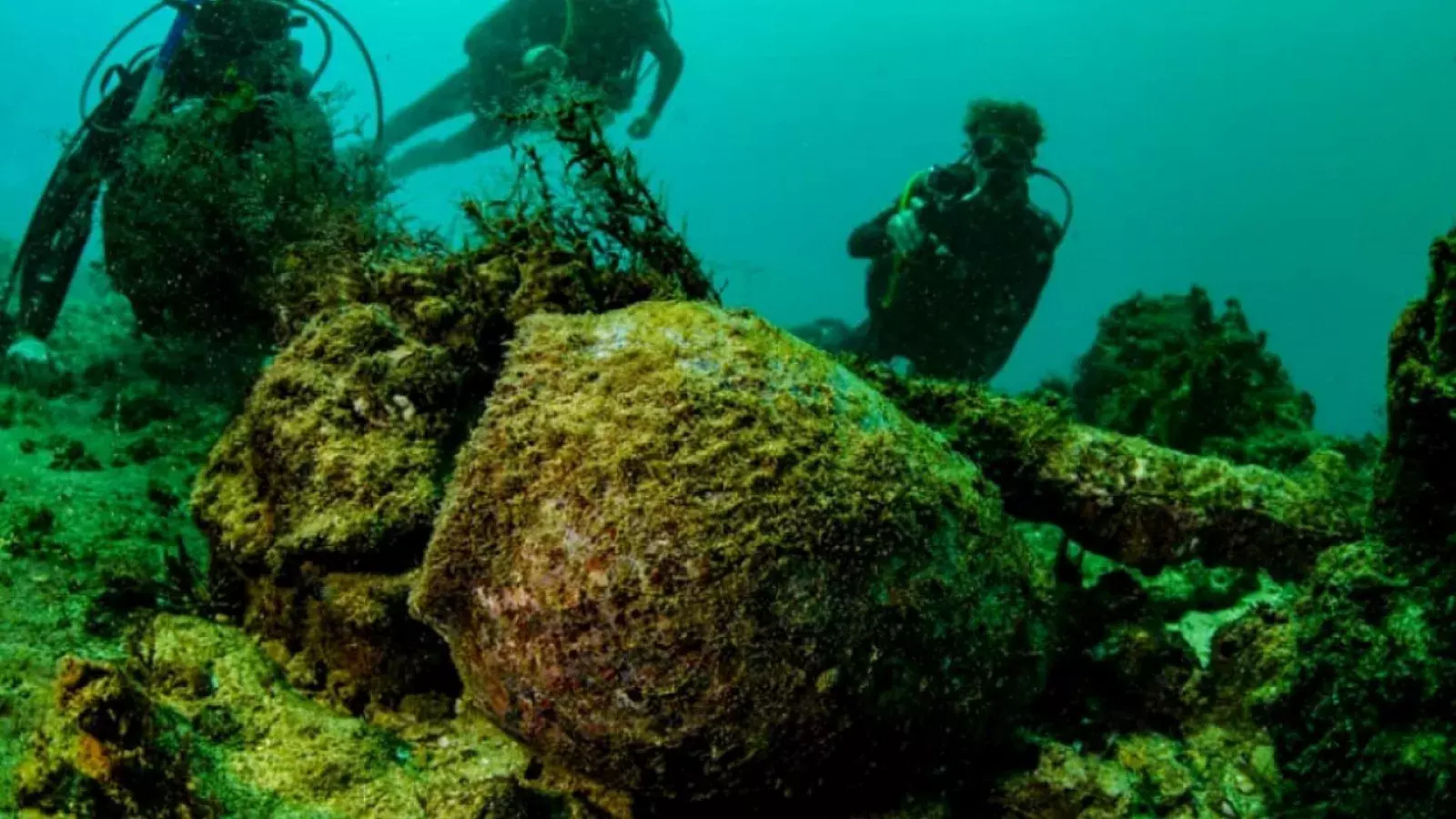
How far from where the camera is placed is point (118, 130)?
645 centimetres

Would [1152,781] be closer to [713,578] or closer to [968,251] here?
[713,578]

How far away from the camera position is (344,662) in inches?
114

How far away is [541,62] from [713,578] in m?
10.3

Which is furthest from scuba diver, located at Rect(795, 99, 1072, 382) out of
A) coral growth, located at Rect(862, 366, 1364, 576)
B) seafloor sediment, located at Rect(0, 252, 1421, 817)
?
seafloor sediment, located at Rect(0, 252, 1421, 817)

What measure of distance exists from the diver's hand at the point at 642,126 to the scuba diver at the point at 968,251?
156 inches

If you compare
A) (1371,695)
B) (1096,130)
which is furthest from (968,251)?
(1096,130)

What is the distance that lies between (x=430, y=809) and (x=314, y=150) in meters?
5.85

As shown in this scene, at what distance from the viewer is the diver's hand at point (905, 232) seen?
8305mm

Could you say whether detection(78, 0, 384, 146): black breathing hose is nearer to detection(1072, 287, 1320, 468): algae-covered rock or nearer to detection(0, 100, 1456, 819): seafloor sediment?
detection(0, 100, 1456, 819): seafloor sediment

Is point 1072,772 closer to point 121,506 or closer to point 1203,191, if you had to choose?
point 121,506

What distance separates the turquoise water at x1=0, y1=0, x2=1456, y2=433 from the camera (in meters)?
140

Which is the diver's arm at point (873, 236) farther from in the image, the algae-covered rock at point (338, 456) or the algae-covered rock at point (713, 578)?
the algae-covered rock at point (713, 578)

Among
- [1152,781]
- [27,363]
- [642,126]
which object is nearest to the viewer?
[1152,781]

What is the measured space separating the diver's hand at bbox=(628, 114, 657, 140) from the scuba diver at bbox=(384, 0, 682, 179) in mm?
19
